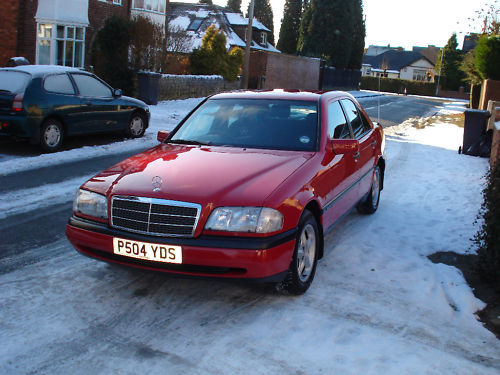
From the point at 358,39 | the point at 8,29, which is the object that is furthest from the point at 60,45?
the point at 358,39

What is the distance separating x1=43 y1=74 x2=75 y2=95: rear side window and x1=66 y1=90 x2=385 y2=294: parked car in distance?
6.23 meters

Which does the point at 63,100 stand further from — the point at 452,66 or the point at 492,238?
the point at 452,66

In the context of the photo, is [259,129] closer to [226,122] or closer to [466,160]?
[226,122]

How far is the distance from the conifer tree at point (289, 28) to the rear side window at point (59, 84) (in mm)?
68986

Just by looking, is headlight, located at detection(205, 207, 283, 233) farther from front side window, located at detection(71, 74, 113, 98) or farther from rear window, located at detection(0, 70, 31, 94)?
front side window, located at detection(71, 74, 113, 98)

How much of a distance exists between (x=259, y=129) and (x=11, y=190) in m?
4.20

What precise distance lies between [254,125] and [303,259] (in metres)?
1.57

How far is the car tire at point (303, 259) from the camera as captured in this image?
173 inches

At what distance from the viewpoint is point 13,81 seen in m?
10.7

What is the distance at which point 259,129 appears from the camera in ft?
18.0

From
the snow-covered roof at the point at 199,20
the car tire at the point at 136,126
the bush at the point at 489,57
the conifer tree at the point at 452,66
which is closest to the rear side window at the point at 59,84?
the car tire at the point at 136,126

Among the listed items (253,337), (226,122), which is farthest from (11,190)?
(253,337)

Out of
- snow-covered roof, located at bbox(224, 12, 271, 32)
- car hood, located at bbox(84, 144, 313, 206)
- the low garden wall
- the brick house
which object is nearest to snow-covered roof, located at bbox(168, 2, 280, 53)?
snow-covered roof, located at bbox(224, 12, 271, 32)

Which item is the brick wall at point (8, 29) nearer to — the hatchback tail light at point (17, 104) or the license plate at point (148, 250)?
the hatchback tail light at point (17, 104)
